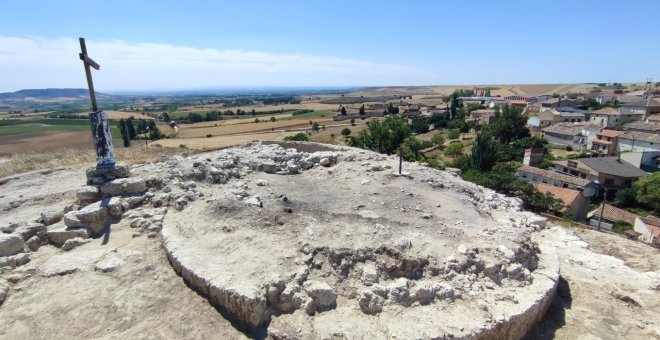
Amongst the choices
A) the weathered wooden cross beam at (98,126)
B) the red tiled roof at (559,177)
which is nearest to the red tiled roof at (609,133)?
the red tiled roof at (559,177)

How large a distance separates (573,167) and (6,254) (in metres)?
35.0

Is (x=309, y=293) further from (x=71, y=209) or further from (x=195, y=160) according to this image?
(x=195, y=160)

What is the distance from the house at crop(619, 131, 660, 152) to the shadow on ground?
34.0 metres

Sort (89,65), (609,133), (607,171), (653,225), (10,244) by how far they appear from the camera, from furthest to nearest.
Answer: (609,133) → (607,171) → (653,225) → (89,65) → (10,244)

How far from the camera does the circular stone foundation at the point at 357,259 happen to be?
6520mm

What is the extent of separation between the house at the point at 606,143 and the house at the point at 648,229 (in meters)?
21.3

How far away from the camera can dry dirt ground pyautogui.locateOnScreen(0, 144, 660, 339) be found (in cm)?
646

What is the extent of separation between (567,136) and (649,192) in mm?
20082

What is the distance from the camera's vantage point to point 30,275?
7773 mm

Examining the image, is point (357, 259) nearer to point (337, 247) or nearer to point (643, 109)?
point (337, 247)

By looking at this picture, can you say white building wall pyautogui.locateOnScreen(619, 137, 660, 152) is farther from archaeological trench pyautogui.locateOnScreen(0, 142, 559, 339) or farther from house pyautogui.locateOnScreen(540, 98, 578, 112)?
house pyautogui.locateOnScreen(540, 98, 578, 112)

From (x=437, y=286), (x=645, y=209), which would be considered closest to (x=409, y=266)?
(x=437, y=286)

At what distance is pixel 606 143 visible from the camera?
36.5m

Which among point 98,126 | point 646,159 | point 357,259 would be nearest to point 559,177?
point 646,159
